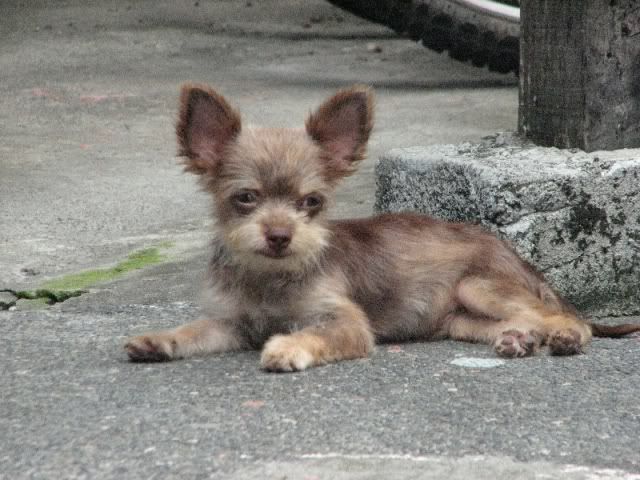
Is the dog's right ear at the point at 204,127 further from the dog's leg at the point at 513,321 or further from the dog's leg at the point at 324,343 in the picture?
the dog's leg at the point at 513,321

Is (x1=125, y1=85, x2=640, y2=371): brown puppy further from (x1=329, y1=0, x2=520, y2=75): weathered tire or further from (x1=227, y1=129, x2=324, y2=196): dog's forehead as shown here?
(x1=329, y1=0, x2=520, y2=75): weathered tire

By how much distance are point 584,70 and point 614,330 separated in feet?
3.59

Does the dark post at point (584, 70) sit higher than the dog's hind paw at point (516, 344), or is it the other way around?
the dark post at point (584, 70)

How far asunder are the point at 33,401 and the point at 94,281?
1.99m

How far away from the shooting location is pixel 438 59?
12.0m

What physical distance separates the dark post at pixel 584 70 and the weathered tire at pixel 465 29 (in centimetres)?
389

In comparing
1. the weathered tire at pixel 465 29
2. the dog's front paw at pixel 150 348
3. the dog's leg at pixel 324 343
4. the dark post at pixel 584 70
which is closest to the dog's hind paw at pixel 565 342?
the dog's leg at pixel 324 343

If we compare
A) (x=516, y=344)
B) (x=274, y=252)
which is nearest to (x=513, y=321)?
(x=516, y=344)

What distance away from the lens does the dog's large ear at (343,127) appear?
4898 mm

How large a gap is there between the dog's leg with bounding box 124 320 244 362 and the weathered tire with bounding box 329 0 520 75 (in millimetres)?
5187

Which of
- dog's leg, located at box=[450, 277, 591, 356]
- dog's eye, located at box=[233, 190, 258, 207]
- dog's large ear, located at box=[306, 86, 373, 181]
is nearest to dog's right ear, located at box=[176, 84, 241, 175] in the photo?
dog's eye, located at box=[233, 190, 258, 207]

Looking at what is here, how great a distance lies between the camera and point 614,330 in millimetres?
5125

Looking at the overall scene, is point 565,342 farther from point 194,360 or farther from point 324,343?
point 194,360

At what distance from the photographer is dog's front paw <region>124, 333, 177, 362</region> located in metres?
4.62
